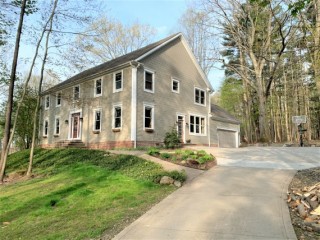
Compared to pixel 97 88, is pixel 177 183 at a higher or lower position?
lower

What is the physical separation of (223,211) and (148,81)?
13.5m

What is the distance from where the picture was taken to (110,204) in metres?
6.88

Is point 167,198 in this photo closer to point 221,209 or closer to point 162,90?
point 221,209

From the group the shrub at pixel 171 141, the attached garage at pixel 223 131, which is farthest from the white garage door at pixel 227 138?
the shrub at pixel 171 141

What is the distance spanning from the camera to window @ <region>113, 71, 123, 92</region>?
59.9ft

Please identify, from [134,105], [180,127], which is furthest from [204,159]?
[180,127]

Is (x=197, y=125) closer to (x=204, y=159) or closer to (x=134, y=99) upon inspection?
(x=134, y=99)

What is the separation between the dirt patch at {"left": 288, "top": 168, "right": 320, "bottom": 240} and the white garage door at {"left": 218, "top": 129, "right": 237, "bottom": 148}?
1509 centimetres

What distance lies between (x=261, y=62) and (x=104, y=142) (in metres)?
17.7

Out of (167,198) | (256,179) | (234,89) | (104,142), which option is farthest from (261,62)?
(167,198)

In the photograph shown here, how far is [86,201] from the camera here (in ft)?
23.8

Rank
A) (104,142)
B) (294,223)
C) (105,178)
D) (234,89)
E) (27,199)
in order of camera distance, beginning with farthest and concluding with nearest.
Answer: (234,89)
(104,142)
(105,178)
(27,199)
(294,223)

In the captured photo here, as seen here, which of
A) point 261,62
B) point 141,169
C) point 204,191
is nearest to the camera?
point 204,191

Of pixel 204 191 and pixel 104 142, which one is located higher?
pixel 104 142
